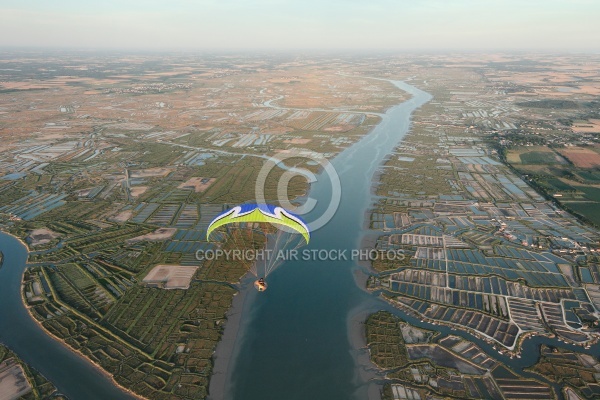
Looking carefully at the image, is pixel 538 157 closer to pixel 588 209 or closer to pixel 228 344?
pixel 588 209

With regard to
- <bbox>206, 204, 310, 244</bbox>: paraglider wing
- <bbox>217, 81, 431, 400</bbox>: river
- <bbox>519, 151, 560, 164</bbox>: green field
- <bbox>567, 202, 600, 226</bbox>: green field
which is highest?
<bbox>206, 204, 310, 244</bbox>: paraglider wing

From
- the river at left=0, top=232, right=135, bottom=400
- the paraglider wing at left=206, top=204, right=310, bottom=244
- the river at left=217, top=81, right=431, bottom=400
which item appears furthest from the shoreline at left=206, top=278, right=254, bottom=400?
the paraglider wing at left=206, top=204, right=310, bottom=244

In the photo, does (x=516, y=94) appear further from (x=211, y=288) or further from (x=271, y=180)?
(x=211, y=288)

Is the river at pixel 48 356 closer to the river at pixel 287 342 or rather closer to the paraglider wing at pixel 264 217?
the river at pixel 287 342

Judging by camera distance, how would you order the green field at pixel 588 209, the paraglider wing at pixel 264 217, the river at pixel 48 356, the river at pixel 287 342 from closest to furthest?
1. the river at pixel 48 356
2. the river at pixel 287 342
3. the paraglider wing at pixel 264 217
4. the green field at pixel 588 209

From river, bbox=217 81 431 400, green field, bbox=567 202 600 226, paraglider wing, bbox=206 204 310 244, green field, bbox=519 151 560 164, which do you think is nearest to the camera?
river, bbox=217 81 431 400

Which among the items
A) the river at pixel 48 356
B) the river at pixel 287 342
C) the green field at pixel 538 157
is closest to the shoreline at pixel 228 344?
the river at pixel 287 342

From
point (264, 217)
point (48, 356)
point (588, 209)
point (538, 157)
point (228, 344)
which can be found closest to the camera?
point (48, 356)

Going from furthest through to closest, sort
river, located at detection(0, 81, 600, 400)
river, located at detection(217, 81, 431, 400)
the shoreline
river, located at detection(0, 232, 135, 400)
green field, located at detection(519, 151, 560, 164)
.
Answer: green field, located at detection(519, 151, 560, 164)
river, located at detection(217, 81, 431, 400)
river, located at detection(0, 81, 600, 400)
the shoreline
river, located at detection(0, 232, 135, 400)

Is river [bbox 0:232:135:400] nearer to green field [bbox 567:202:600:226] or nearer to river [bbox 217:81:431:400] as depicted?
river [bbox 217:81:431:400]

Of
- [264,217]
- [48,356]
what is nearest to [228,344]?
[264,217]

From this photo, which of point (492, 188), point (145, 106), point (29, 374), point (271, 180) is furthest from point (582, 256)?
point (145, 106)

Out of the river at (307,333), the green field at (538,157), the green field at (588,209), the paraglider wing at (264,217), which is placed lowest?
the river at (307,333)
